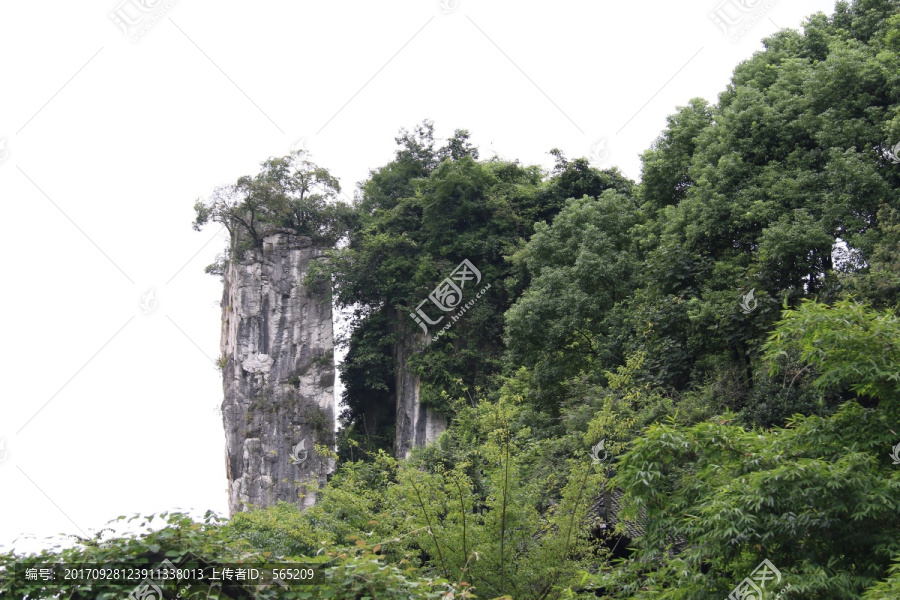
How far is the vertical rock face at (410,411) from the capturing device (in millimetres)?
22141

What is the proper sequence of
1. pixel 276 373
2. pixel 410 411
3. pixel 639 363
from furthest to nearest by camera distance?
pixel 276 373, pixel 410 411, pixel 639 363

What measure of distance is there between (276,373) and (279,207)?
529 cm

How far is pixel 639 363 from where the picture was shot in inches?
454

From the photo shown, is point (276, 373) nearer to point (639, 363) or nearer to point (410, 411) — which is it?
point (410, 411)

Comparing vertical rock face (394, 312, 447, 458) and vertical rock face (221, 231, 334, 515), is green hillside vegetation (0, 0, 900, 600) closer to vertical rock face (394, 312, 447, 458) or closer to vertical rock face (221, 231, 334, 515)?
vertical rock face (394, 312, 447, 458)

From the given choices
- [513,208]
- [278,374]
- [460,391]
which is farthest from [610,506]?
[278,374]

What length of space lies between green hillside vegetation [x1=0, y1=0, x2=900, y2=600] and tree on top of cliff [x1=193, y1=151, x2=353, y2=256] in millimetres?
97

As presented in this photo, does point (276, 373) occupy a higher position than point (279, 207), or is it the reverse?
point (279, 207)

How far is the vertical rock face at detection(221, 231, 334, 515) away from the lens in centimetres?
2386

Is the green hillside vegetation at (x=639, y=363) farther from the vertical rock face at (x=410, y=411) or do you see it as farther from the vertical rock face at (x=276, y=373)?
the vertical rock face at (x=276, y=373)

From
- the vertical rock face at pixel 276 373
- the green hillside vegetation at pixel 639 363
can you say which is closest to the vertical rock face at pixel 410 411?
the green hillside vegetation at pixel 639 363

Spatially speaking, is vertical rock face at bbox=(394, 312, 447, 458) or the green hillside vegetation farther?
vertical rock face at bbox=(394, 312, 447, 458)

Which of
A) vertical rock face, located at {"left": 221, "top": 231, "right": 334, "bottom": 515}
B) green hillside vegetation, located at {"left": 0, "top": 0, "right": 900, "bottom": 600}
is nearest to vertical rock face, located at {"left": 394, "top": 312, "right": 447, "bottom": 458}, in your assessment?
green hillside vegetation, located at {"left": 0, "top": 0, "right": 900, "bottom": 600}

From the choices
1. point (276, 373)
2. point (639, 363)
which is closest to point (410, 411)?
point (276, 373)
